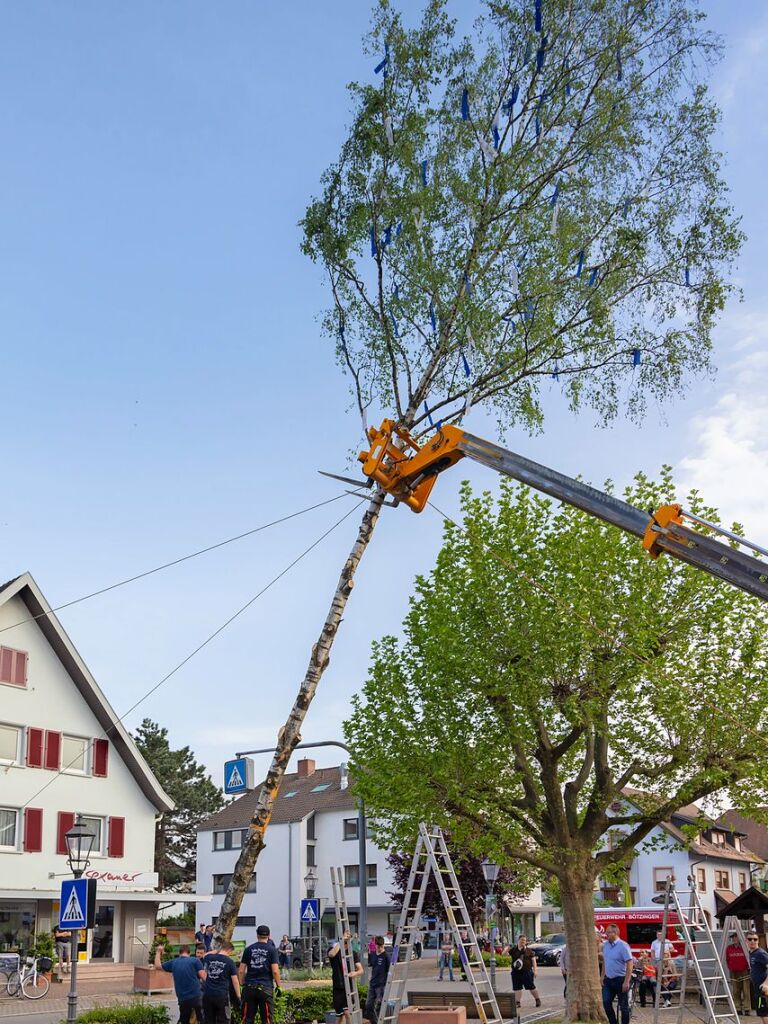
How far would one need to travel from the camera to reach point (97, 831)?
1513 inches

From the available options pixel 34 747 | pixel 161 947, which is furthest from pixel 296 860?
pixel 34 747

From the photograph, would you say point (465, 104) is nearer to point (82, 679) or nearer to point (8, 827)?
point (82, 679)

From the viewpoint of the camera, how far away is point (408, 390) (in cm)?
1795

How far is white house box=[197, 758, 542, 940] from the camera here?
62219 millimetres

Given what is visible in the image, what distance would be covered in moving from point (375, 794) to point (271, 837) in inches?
1679

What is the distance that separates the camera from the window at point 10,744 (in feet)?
116

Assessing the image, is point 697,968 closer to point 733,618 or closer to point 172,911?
point 733,618

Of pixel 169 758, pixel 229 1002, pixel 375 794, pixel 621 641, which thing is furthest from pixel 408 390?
pixel 169 758

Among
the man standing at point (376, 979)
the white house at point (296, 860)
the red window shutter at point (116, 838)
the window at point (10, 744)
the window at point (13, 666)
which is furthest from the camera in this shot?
the white house at point (296, 860)

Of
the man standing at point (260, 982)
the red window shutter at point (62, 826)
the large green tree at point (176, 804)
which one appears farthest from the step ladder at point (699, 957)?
the large green tree at point (176, 804)

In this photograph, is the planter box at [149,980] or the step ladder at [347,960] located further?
the planter box at [149,980]

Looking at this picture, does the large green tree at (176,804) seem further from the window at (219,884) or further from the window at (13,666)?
the window at (13,666)

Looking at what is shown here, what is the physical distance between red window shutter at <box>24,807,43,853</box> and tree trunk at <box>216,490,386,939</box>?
21505 mm

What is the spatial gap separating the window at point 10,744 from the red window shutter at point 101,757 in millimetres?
3504
